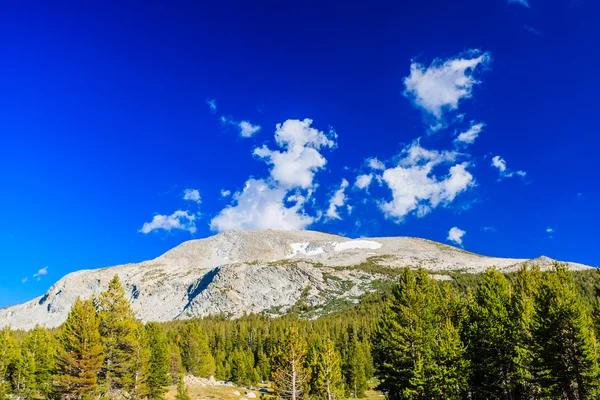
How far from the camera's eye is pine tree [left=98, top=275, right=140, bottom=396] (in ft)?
132

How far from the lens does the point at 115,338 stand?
40.5 meters

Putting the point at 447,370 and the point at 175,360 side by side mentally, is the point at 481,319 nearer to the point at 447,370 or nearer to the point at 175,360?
the point at 447,370

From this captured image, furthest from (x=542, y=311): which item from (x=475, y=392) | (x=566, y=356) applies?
(x=475, y=392)

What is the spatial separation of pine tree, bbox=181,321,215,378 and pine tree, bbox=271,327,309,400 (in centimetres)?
6235

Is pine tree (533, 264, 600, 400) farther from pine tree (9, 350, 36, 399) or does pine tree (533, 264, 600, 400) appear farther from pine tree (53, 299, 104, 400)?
pine tree (9, 350, 36, 399)

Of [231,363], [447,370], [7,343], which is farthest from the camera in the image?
[231,363]

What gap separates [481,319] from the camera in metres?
39.4

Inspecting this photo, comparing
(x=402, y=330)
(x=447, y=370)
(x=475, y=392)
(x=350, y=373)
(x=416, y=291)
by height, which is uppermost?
(x=416, y=291)

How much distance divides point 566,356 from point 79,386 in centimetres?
4540

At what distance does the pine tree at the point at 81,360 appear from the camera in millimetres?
37531

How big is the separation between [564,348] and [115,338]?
141 feet

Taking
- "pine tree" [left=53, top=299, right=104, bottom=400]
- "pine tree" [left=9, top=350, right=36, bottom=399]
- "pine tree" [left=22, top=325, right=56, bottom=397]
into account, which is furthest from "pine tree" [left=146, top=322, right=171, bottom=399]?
"pine tree" [left=22, top=325, right=56, bottom=397]

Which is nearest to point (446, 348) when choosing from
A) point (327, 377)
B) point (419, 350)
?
point (419, 350)

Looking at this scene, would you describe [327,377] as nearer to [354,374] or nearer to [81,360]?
[81,360]
